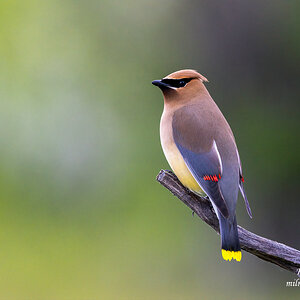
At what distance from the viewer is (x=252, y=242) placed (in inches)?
160

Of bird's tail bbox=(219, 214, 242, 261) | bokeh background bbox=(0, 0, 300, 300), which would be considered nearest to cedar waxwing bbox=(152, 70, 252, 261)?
bird's tail bbox=(219, 214, 242, 261)

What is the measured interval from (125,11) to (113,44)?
1.67 feet

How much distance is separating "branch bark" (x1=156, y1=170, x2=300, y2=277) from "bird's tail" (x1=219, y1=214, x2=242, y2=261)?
15 cm

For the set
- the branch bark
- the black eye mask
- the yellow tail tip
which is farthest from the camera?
the black eye mask

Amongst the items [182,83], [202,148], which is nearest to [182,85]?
[182,83]

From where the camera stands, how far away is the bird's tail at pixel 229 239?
12.8 ft

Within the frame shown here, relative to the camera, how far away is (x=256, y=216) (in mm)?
8945

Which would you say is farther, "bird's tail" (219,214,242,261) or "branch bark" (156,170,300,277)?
"branch bark" (156,170,300,277)

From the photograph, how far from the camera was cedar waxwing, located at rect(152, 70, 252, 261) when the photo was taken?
4020mm

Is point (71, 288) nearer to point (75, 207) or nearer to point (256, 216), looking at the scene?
point (75, 207)

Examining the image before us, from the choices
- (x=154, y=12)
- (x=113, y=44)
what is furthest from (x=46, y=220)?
(x=154, y=12)

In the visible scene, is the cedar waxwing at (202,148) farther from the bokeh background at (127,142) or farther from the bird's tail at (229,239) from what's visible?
the bokeh background at (127,142)

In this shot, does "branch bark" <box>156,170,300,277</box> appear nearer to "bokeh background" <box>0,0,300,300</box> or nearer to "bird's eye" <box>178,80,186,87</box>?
"bird's eye" <box>178,80,186,87</box>

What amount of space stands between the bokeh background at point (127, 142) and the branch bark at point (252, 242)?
14.2ft
